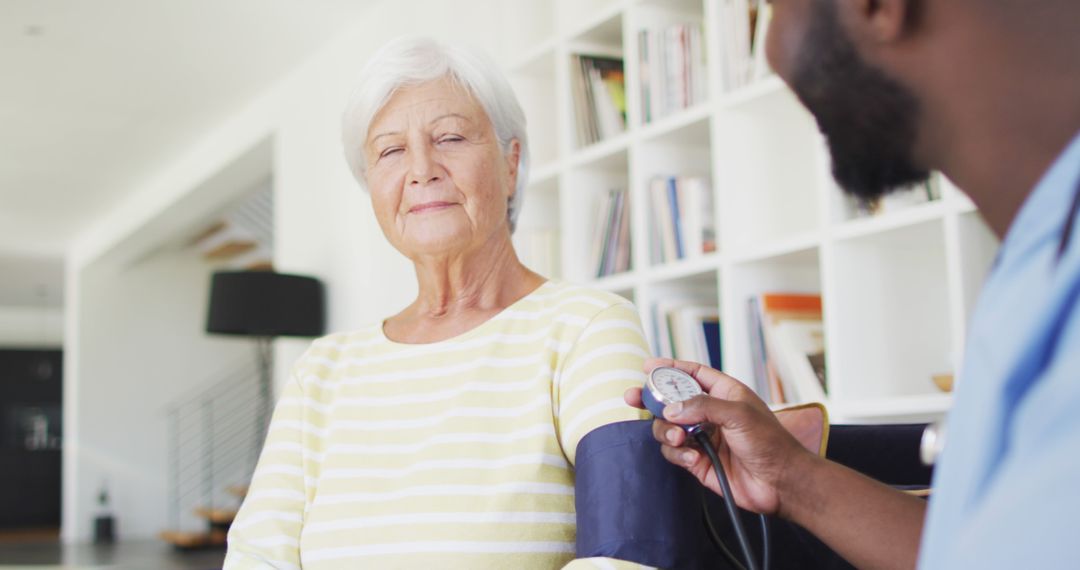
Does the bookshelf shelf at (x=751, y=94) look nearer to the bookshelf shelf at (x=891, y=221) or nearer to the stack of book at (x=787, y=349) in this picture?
the bookshelf shelf at (x=891, y=221)

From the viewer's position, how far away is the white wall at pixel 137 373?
35.1 feet

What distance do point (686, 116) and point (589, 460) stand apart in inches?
85.8

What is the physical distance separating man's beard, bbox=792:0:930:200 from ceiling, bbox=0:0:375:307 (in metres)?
4.71

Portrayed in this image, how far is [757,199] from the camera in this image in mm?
2947

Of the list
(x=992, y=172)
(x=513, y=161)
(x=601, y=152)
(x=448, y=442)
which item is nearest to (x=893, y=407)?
(x=513, y=161)

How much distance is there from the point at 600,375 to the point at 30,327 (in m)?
17.6

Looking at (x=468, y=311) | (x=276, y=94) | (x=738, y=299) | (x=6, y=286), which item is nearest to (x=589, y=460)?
(x=468, y=311)

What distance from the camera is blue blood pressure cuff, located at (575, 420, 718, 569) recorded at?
0.96 m

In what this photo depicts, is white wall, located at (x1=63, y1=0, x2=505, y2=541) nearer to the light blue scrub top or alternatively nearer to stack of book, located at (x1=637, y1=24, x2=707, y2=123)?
stack of book, located at (x1=637, y1=24, x2=707, y2=123)

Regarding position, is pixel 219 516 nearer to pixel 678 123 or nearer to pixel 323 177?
pixel 323 177

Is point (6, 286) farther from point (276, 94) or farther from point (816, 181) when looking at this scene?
point (816, 181)

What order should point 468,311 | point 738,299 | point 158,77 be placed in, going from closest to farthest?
point 468,311 → point 738,299 → point 158,77

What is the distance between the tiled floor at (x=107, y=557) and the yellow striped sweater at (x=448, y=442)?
17.8 feet

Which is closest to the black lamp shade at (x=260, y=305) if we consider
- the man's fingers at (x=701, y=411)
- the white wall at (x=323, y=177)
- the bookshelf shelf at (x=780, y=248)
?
the white wall at (x=323, y=177)
